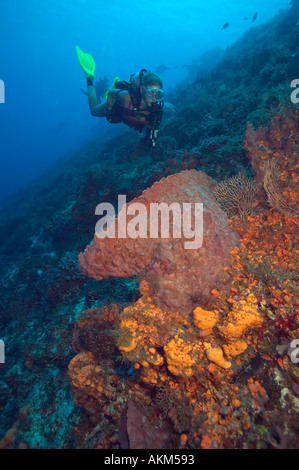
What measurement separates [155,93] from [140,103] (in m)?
0.76

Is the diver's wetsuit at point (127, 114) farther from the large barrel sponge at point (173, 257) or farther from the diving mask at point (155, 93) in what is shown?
the large barrel sponge at point (173, 257)

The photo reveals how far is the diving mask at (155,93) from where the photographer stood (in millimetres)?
5602

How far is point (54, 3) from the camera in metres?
55.1

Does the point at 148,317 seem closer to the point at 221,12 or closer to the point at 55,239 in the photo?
the point at 55,239

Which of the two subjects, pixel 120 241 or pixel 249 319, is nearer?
pixel 249 319

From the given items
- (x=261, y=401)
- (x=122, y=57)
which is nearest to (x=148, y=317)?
(x=261, y=401)

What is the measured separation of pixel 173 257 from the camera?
2.85m

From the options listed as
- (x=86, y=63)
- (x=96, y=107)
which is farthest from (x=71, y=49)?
(x=96, y=107)

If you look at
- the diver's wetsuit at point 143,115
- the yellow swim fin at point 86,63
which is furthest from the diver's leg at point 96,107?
the diver's wetsuit at point 143,115

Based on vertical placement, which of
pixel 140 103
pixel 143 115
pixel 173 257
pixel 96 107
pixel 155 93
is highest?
pixel 96 107

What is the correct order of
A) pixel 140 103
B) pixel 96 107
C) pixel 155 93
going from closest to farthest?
pixel 155 93 < pixel 140 103 < pixel 96 107

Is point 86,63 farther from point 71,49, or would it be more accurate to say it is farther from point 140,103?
point 71,49

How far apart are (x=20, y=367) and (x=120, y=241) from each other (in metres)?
4.21
